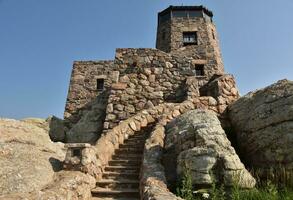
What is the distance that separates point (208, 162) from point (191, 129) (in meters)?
1.14

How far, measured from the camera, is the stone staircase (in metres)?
5.37

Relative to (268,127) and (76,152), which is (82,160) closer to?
(76,152)

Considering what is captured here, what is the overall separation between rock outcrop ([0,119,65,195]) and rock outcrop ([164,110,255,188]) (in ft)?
8.23

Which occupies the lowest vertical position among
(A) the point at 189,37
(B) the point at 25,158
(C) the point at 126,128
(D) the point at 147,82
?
(B) the point at 25,158

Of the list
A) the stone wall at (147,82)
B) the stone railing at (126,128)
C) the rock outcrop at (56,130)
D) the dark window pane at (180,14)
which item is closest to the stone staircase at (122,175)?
the stone railing at (126,128)

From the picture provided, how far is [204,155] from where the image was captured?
5.02 m

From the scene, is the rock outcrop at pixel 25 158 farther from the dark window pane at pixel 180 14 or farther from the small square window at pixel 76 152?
the dark window pane at pixel 180 14

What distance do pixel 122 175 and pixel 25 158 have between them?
7.07 feet

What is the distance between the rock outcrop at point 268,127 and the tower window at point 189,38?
1897cm

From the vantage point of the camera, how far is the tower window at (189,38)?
25984 millimetres

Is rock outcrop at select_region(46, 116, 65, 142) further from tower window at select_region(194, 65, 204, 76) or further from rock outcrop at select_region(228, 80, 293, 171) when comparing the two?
rock outcrop at select_region(228, 80, 293, 171)

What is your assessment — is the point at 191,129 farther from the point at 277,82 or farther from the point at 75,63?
the point at 75,63

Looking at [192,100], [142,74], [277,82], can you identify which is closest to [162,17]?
[142,74]

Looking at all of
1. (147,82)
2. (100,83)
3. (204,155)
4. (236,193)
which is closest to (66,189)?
(204,155)
